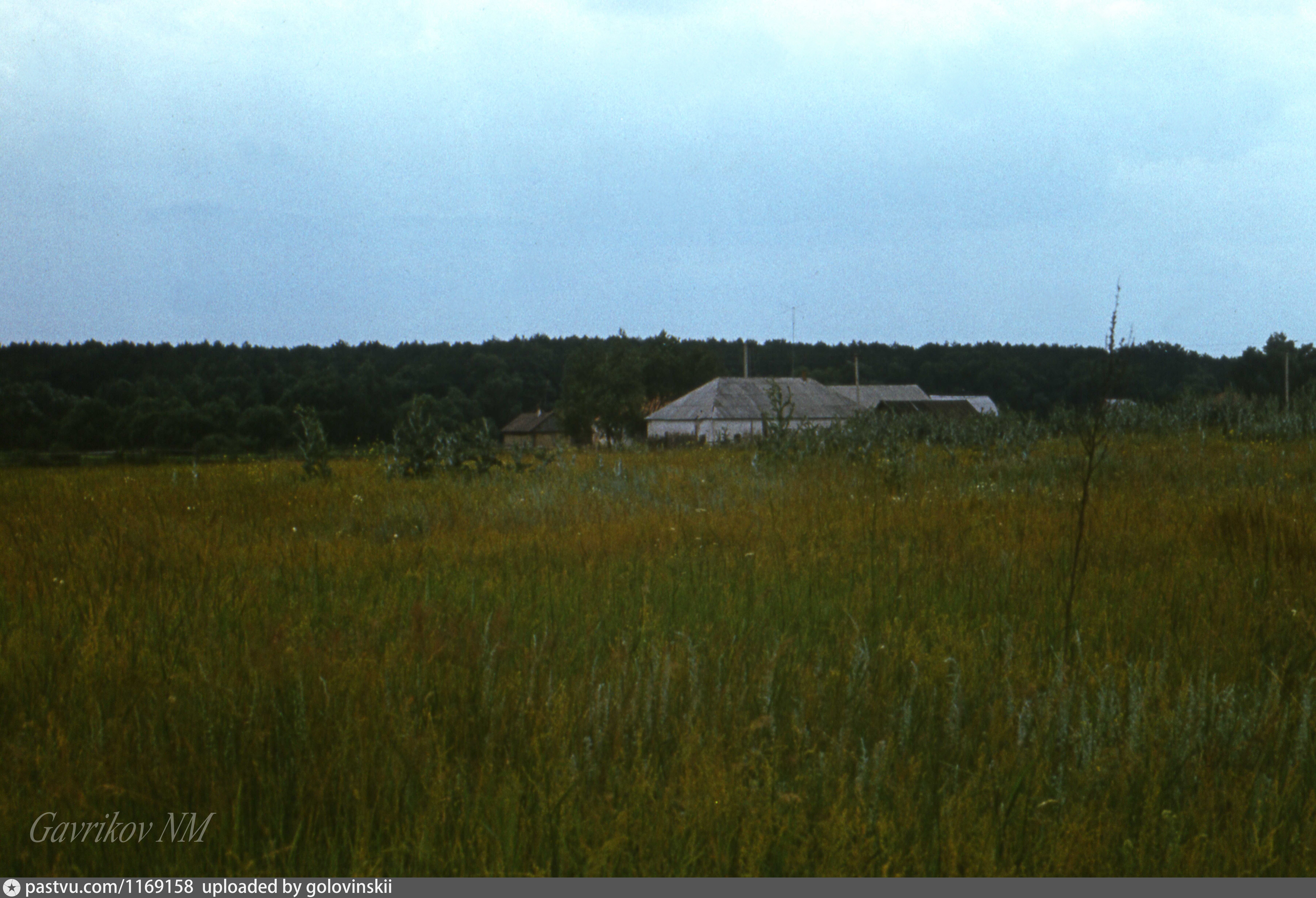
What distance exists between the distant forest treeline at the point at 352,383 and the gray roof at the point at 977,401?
6.39 meters

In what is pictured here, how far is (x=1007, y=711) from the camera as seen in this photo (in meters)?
2.79

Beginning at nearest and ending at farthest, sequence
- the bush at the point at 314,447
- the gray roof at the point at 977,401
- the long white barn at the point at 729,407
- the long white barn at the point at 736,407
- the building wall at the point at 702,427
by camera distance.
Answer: the bush at the point at 314,447 → the building wall at the point at 702,427 → the long white barn at the point at 736,407 → the long white barn at the point at 729,407 → the gray roof at the point at 977,401

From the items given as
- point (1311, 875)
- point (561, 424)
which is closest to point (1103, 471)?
point (1311, 875)

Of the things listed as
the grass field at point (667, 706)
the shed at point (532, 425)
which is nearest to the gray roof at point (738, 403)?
the shed at point (532, 425)

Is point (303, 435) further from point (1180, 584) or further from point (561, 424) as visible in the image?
point (561, 424)

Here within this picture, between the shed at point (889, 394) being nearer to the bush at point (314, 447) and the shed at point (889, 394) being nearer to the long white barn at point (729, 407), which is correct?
the long white barn at point (729, 407)

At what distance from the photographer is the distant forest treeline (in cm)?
1683

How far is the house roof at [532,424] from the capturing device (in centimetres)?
10012

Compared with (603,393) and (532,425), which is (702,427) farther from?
(532,425)

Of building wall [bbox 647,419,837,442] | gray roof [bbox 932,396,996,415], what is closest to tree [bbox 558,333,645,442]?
building wall [bbox 647,419,837,442]

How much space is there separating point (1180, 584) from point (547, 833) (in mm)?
3820

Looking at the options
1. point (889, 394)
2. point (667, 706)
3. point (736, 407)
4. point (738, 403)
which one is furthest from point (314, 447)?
point (889, 394)
